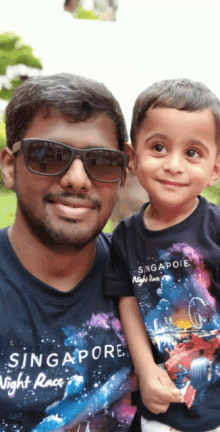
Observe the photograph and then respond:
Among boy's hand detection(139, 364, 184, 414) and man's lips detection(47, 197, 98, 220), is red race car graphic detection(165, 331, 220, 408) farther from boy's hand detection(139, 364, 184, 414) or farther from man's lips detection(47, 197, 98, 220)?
man's lips detection(47, 197, 98, 220)

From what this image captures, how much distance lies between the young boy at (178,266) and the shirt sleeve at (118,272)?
0.06 meters

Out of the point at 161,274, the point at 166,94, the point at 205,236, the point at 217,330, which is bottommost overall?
the point at 217,330

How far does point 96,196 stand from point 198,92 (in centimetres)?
56

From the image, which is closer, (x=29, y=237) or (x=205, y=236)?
(x=205, y=236)

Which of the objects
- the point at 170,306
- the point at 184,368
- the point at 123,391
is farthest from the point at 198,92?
the point at 123,391

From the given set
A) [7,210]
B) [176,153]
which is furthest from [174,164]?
[7,210]

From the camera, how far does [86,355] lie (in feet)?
5.68

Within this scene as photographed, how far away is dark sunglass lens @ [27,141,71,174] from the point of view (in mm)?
1645

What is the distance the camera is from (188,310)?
5.56ft

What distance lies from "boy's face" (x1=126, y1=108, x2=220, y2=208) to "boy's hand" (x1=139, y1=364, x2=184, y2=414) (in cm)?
65

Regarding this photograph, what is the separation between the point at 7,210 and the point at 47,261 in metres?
5.99

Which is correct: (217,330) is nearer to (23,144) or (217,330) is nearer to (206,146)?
(206,146)

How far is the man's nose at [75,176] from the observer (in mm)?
1655

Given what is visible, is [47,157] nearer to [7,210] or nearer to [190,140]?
[190,140]
